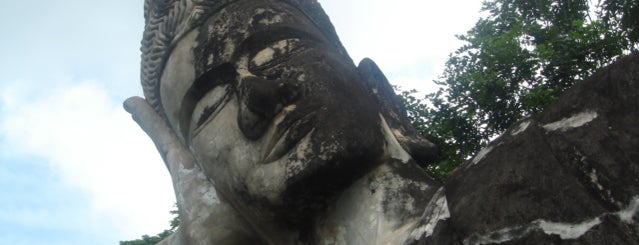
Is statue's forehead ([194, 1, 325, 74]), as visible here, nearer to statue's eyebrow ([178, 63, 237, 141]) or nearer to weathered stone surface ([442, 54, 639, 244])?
statue's eyebrow ([178, 63, 237, 141])

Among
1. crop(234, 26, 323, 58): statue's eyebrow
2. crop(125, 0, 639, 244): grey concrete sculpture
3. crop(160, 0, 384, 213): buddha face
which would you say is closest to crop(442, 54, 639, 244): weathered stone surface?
crop(125, 0, 639, 244): grey concrete sculpture

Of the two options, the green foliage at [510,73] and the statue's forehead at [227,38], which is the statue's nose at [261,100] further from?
the green foliage at [510,73]

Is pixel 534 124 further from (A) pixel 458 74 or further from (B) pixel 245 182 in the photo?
(A) pixel 458 74

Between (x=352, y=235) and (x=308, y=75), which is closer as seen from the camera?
(x=352, y=235)

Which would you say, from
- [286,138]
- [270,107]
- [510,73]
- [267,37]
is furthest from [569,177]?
[510,73]

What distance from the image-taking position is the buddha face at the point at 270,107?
7.88 ft

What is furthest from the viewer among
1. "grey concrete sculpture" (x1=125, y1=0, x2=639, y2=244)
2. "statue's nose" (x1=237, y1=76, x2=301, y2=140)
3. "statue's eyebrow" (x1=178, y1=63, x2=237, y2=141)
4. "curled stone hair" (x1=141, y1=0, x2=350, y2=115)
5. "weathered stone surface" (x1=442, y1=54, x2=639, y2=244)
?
"curled stone hair" (x1=141, y1=0, x2=350, y2=115)

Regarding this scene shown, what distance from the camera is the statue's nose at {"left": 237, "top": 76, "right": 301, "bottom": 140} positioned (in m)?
2.49

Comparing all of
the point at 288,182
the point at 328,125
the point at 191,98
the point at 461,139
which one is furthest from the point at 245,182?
the point at 461,139

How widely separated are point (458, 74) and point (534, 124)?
24.1 ft

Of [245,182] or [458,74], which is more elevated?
[458,74]

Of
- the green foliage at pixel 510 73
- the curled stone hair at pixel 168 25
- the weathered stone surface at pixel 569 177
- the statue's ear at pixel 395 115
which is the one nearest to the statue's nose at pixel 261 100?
the statue's ear at pixel 395 115

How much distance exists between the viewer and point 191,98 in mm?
2945

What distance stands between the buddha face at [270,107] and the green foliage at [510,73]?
487cm
